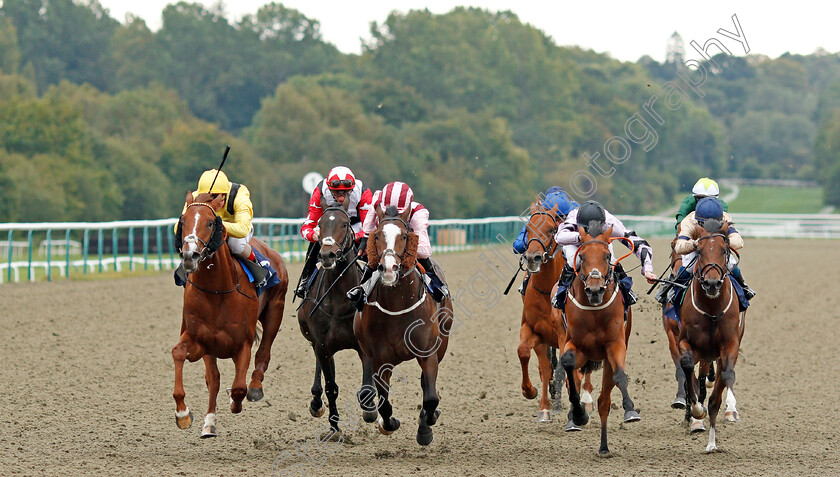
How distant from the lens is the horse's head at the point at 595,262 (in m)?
6.49

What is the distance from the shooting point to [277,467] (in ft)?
20.7

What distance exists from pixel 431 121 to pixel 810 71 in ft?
303

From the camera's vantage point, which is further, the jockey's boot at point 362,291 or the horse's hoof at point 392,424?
the horse's hoof at point 392,424

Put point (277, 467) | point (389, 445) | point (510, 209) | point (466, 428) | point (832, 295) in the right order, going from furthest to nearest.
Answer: point (510, 209), point (832, 295), point (466, 428), point (389, 445), point (277, 467)

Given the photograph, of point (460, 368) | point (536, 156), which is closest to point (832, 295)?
point (460, 368)

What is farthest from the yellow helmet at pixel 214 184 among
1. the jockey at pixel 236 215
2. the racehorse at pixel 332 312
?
the racehorse at pixel 332 312

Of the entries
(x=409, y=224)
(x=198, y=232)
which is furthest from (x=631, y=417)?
(x=198, y=232)

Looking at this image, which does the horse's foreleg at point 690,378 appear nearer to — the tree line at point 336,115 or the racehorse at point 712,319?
the racehorse at point 712,319

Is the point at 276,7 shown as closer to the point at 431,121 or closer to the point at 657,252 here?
the point at 431,121

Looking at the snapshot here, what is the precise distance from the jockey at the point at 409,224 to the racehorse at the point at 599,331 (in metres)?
0.89

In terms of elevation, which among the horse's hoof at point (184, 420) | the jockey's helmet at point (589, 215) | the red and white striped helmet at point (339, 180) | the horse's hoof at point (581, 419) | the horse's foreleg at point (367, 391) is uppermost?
the red and white striped helmet at point (339, 180)

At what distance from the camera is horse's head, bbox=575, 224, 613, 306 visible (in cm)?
649

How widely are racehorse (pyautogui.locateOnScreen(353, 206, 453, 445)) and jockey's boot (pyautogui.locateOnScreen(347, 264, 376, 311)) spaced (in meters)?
0.04

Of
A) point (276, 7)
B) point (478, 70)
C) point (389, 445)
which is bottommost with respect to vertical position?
A: point (389, 445)
